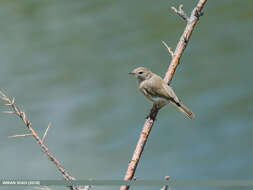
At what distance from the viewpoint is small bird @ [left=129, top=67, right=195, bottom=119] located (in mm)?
4855

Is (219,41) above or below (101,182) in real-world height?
below

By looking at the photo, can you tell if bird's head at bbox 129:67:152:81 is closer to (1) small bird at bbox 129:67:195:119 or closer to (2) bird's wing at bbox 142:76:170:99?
(1) small bird at bbox 129:67:195:119

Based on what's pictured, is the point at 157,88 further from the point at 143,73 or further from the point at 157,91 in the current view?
the point at 143,73

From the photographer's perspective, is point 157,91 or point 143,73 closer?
point 157,91

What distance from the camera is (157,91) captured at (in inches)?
193

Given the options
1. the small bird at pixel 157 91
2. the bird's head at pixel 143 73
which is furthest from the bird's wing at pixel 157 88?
the bird's head at pixel 143 73

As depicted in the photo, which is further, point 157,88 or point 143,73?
point 143,73

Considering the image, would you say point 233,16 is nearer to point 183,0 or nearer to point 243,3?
point 243,3

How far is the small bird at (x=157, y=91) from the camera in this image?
4.86 meters

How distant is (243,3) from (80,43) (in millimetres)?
3316

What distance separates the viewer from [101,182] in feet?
9.95

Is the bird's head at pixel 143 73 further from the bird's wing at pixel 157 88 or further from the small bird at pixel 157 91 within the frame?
the bird's wing at pixel 157 88

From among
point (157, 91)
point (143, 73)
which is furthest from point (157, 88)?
point (143, 73)

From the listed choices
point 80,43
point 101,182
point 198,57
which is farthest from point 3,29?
point 101,182
